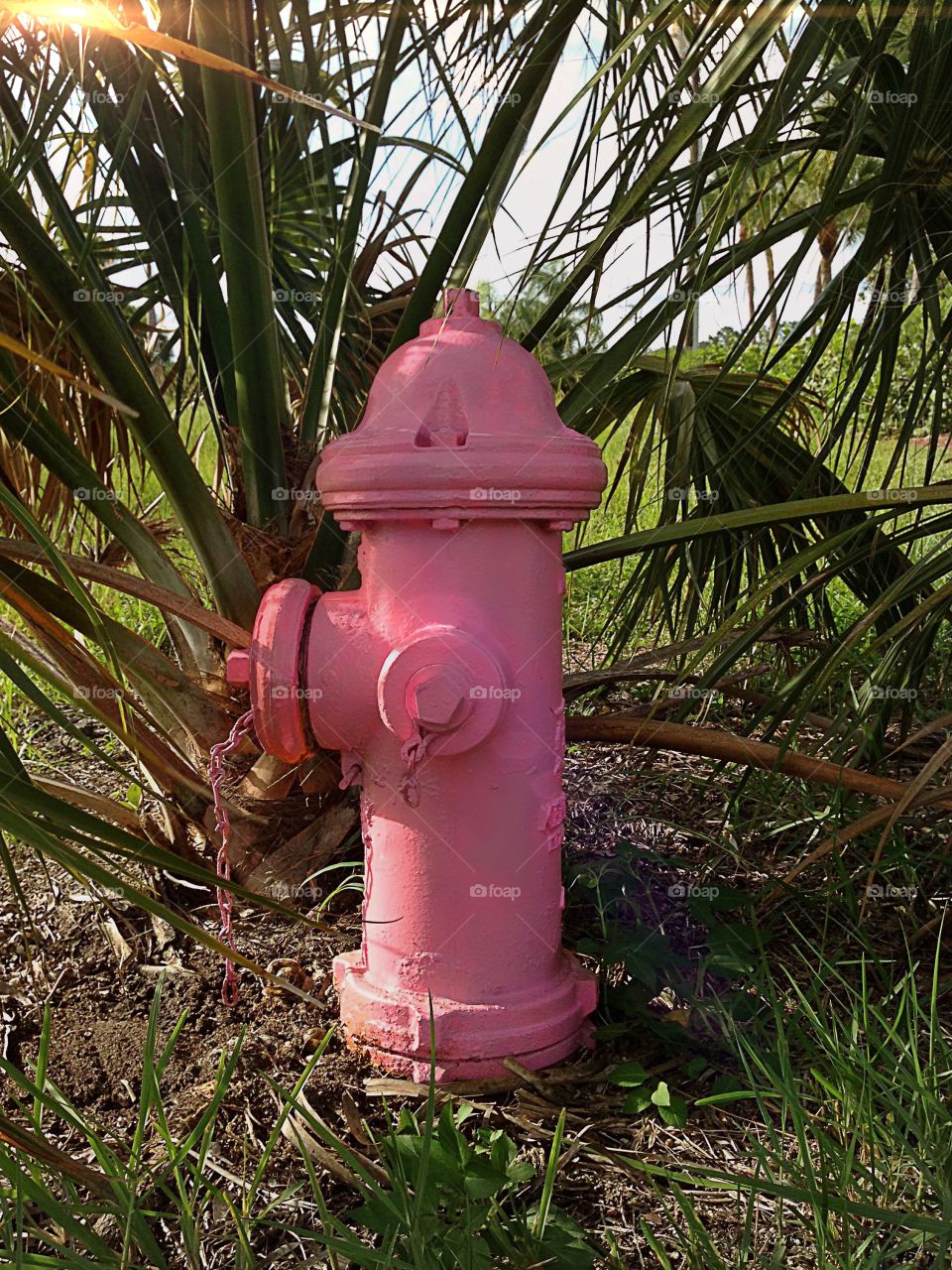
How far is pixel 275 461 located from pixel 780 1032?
117 centimetres

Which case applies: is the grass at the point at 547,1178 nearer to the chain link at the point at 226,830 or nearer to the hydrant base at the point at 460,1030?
the hydrant base at the point at 460,1030

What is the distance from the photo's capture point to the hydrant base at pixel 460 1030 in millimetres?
1550

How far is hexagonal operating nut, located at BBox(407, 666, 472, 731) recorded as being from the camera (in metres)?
1.43

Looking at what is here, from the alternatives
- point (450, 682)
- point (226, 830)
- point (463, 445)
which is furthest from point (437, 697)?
point (226, 830)

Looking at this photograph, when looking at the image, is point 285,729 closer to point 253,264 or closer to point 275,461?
point 275,461

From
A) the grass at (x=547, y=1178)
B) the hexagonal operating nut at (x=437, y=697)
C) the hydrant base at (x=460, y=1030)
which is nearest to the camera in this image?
the grass at (x=547, y=1178)

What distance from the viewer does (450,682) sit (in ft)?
4.70

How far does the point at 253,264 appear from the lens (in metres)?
1.79

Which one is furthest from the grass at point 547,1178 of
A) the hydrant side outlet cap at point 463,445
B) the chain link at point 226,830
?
the hydrant side outlet cap at point 463,445

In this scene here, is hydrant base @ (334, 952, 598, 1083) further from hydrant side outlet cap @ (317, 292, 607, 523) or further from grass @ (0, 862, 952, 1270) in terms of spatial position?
hydrant side outlet cap @ (317, 292, 607, 523)

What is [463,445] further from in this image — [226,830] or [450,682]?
[226,830]

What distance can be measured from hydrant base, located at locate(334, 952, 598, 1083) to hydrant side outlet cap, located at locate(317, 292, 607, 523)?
0.65m

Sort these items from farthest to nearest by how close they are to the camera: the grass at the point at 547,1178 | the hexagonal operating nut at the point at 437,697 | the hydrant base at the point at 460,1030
→ the hydrant base at the point at 460,1030 < the hexagonal operating nut at the point at 437,697 < the grass at the point at 547,1178

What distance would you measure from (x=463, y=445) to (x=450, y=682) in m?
0.29
